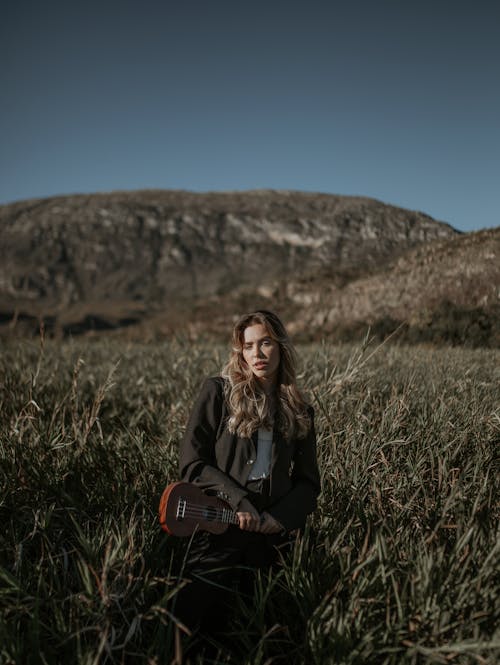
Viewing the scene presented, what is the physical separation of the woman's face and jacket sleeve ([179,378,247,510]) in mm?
180

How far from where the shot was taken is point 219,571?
1.68 m

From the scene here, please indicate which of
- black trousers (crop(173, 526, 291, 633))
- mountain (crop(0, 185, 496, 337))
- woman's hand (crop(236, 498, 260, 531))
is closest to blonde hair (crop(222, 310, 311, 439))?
woman's hand (crop(236, 498, 260, 531))

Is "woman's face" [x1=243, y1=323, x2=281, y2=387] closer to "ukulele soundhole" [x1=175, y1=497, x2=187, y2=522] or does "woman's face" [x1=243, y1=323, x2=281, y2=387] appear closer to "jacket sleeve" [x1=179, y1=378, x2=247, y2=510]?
"jacket sleeve" [x1=179, y1=378, x2=247, y2=510]

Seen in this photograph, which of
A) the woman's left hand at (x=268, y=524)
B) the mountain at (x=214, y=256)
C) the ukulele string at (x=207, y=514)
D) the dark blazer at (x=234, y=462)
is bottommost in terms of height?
the woman's left hand at (x=268, y=524)

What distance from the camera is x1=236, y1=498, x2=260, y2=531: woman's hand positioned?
1.67 metres

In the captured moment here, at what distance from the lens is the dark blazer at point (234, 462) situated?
1742 millimetres

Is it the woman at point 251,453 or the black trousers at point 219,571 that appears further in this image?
the woman at point 251,453

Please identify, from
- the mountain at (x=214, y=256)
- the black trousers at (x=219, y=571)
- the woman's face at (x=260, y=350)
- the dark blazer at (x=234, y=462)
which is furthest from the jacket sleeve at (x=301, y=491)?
the mountain at (x=214, y=256)

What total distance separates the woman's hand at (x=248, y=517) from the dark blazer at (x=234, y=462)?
34 millimetres

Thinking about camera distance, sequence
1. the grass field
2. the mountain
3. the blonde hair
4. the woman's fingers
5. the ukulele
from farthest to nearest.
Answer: the mountain → the blonde hair → the woman's fingers → the ukulele → the grass field

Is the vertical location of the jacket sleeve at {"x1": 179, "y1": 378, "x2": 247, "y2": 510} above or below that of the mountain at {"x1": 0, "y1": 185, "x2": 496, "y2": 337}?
below

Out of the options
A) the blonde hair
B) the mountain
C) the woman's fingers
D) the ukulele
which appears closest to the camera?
the ukulele

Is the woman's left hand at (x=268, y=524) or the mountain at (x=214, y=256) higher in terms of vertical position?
the mountain at (x=214, y=256)

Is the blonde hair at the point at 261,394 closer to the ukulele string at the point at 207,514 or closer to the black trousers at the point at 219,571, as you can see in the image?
the ukulele string at the point at 207,514
